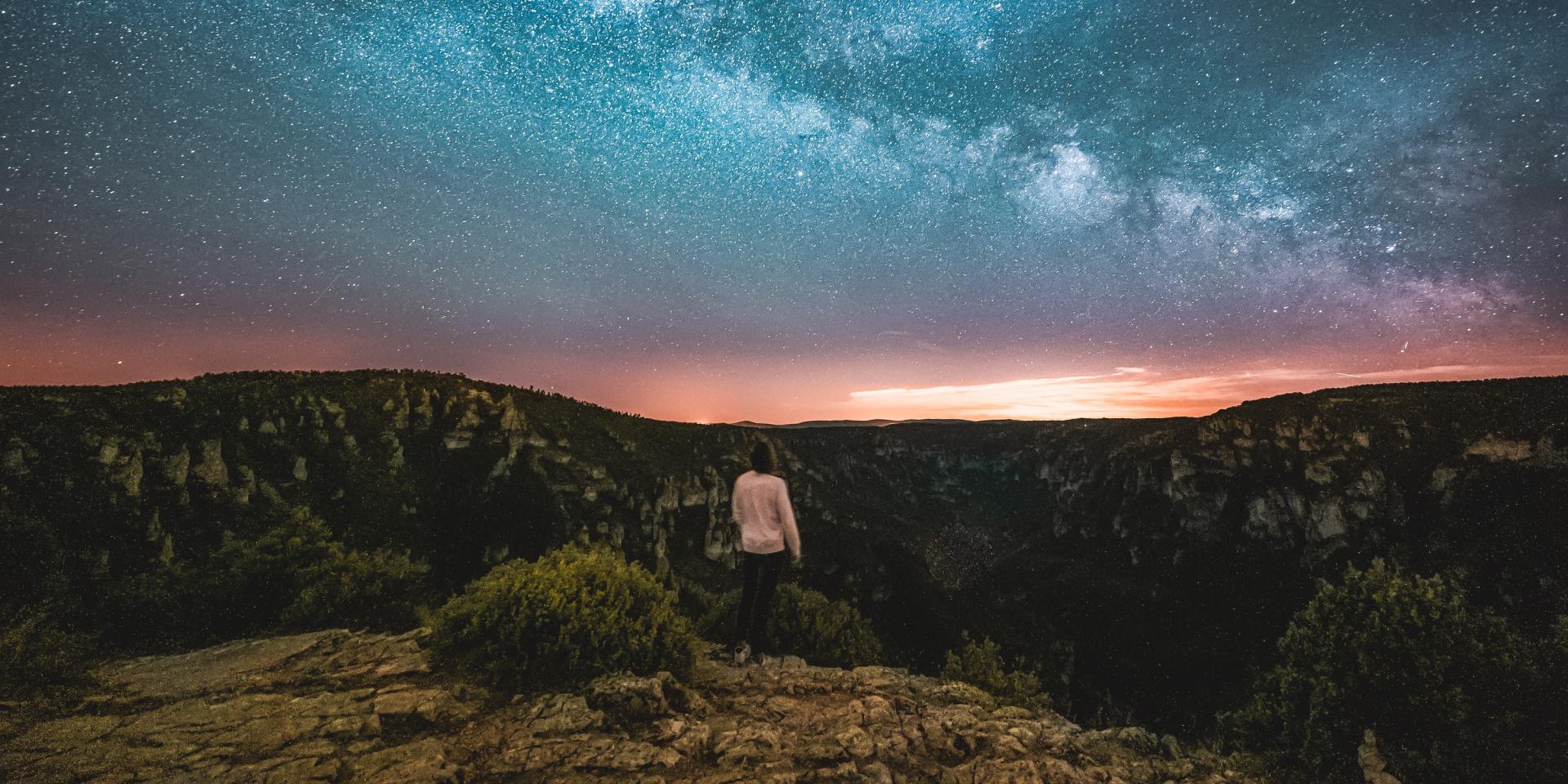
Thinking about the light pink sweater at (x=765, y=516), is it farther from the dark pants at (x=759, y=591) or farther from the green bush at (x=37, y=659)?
the green bush at (x=37, y=659)

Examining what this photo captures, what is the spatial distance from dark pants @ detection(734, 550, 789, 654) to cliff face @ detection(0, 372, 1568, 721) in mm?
39554

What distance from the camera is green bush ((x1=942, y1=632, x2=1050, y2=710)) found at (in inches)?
318

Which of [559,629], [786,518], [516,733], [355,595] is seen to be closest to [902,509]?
[786,518]

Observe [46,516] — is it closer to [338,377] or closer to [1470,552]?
[338,377]

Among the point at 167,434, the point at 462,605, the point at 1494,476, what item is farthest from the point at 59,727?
the point at 1494,476

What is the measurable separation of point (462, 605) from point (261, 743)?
2.21 meters

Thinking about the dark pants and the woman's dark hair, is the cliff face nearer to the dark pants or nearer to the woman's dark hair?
the dark pants

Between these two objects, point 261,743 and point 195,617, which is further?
point 195,617

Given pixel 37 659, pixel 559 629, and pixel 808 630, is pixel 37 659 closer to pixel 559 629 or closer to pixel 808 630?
pixel 559 629

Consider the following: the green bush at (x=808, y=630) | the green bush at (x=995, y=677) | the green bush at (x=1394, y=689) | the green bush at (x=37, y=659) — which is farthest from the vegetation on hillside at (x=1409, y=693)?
the green bush at (x=37, y=659)

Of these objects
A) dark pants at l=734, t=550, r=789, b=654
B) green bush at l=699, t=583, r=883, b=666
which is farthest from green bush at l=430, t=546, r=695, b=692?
green bush at l=699, t=583, r=883, b=666

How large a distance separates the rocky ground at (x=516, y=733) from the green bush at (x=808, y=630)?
295 centimetres

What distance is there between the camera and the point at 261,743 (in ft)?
14.1

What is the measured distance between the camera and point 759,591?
24.4 feet
